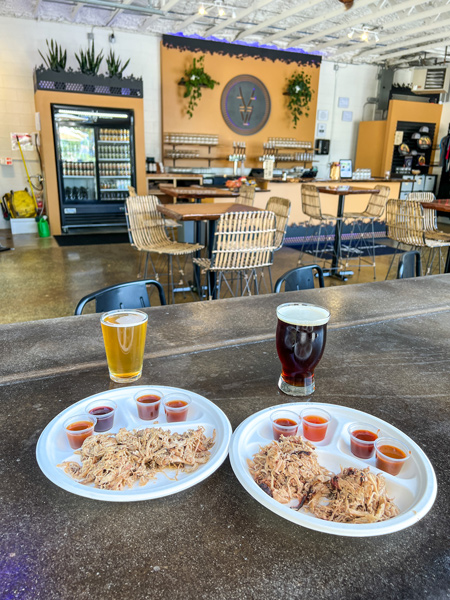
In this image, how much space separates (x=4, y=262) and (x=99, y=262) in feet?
3.91

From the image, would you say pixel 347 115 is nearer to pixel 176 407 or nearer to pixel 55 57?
pixel 55 57

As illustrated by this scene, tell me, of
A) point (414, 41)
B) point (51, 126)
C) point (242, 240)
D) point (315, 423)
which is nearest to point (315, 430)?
point (315, 423)

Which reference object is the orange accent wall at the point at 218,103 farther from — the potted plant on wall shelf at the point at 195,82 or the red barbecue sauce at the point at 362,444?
the red barbecue sauce at the point at 362,444

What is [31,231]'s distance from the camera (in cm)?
788

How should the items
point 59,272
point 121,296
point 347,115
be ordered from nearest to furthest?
1. point 121,296
2. point 59,272
3. point 347,115

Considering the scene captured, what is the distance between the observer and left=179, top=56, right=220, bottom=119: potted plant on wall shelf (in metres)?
8.72

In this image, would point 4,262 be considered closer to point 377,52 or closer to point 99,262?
point 99,262

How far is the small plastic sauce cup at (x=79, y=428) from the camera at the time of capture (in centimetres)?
71

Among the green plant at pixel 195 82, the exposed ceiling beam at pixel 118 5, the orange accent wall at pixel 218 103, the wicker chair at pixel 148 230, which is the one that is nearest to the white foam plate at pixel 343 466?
the wicker chair at pixel 148 230

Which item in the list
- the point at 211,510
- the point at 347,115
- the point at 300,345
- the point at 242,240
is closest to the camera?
the point at 211,510

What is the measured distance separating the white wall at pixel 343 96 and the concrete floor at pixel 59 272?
5.14m

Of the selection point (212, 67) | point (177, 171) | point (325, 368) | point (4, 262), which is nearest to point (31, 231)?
point (4, 262)

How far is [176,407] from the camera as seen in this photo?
2.61ft

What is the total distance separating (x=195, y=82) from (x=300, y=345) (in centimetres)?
895
